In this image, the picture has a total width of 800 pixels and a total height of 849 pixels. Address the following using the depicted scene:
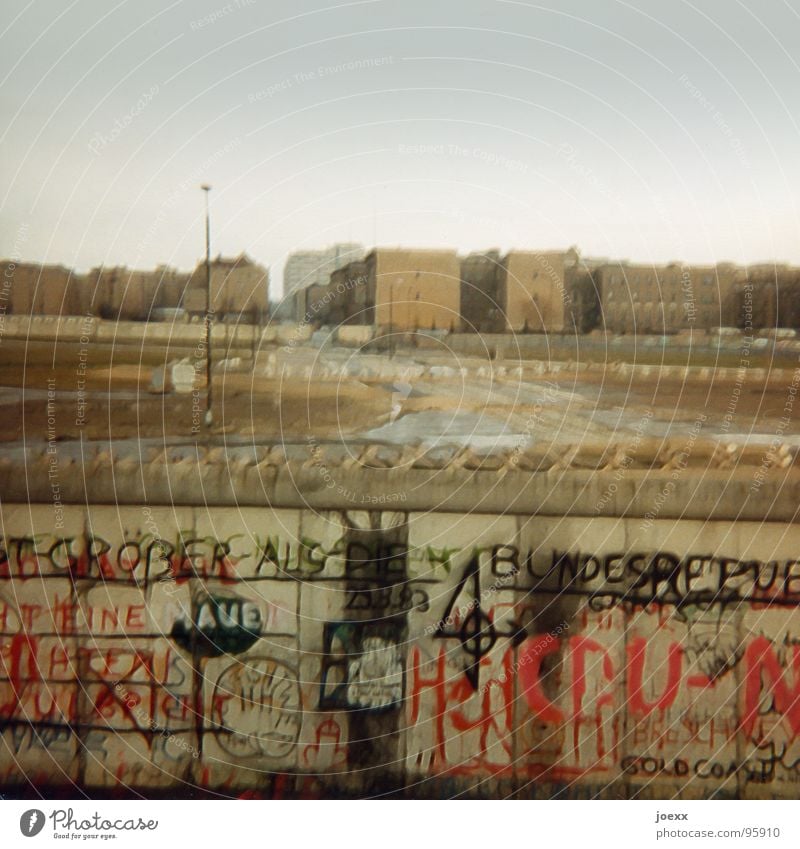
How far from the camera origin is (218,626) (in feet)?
19.6

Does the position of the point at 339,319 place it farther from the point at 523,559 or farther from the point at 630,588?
the point at 630,588

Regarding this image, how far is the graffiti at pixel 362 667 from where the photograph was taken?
5.98 meters

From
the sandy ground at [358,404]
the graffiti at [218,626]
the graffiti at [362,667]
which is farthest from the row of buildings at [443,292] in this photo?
the graffiti at [362,667]

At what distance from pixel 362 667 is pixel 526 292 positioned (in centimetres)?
243

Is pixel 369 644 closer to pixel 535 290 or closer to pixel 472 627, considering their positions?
pixel 472 627

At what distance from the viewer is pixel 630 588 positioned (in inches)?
235

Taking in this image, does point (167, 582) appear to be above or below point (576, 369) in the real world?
below

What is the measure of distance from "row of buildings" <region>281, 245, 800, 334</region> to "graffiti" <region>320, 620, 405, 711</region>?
1.83m

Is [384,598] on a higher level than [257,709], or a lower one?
higher

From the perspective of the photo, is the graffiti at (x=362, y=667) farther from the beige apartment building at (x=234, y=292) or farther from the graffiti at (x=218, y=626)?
the beige apartment building at (x=234, y=292)

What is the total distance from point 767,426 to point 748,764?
2032 millimetres

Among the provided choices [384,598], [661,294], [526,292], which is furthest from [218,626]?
[661,294]

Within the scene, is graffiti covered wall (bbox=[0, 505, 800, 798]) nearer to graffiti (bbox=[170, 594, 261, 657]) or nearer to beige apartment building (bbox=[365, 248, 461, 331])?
graffiti (bbox=[170, 594, 261, 657])
